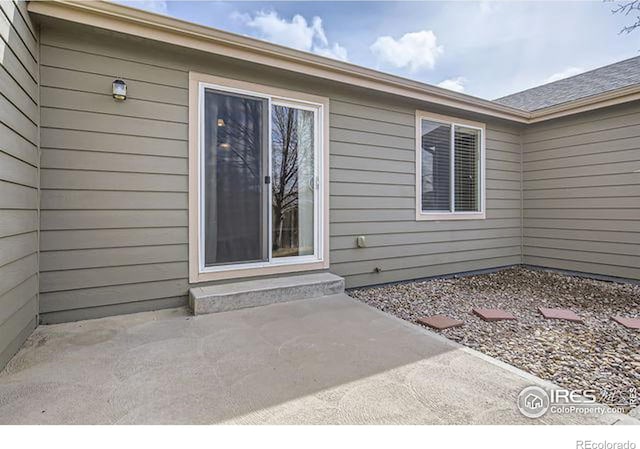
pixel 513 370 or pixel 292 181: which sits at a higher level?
pixel 292 181

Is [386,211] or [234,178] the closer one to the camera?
[234,178]

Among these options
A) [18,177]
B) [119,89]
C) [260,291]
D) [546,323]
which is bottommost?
[546,323]

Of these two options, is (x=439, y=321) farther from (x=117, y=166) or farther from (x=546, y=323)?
(x=117, y=166)

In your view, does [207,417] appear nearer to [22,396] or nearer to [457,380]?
[22,396]

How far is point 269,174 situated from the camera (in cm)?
347

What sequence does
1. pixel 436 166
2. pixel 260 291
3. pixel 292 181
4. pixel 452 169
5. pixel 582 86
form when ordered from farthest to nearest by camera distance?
pixel 582 86, pixel 452 169, pixel 436 166, pixel 292 181, pixel 260 291

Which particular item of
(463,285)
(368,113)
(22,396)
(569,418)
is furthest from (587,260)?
(22,396)

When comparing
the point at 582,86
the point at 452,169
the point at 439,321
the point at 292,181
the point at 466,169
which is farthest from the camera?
the point at 582,86

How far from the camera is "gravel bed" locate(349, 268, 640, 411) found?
1.97 m

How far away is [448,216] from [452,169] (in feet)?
2.31

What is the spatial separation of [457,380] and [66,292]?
2.95 metres

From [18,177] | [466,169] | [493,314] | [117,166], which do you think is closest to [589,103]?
[466,169]

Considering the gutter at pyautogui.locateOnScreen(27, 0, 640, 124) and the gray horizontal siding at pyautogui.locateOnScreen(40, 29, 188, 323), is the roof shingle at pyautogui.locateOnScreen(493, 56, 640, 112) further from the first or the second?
the gray horizontal siding at pyautogui.locateOnScreen(40, 29, 188, 323)

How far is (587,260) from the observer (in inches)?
188
